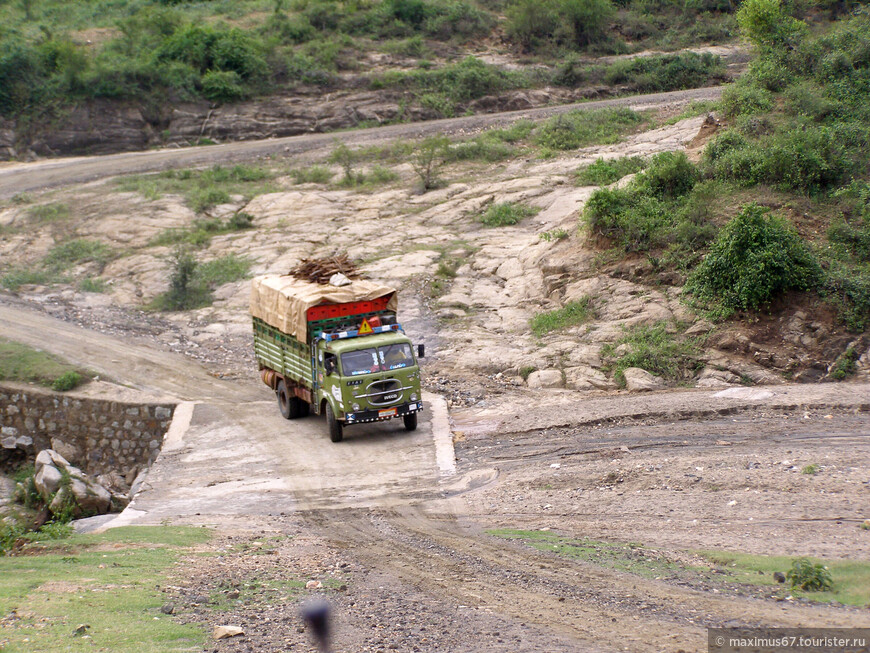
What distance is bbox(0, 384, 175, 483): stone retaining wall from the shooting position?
1986cm

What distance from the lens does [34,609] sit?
30.5ft

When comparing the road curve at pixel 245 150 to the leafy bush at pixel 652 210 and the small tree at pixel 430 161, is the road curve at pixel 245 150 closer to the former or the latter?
the small tree at pixel 430 161

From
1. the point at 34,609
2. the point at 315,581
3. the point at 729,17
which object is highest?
the point at 729,17

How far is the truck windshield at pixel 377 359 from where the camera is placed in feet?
55.9

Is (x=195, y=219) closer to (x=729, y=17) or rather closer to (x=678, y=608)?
(x=678, y=608)

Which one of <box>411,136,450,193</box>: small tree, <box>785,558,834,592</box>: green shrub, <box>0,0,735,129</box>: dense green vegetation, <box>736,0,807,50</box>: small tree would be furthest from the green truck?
<box>0,0,735,129</box>: dense green vegetation

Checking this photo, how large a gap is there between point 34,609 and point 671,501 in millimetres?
8505

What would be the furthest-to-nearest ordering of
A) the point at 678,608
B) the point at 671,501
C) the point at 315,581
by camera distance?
the point at 671,501 → the point at 315,581 → the point at 678,608

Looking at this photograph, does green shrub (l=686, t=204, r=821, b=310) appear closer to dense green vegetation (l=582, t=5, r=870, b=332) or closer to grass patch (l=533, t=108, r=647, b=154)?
dense green vegetation (l=582, t=5, r=870, b=332)

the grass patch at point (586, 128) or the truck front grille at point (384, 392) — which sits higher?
the grass patch at point (586, 128)

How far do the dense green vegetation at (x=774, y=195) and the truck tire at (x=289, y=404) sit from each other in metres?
9.97

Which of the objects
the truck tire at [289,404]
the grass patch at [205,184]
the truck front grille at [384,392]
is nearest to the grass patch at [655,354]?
the truck front grille at [384,392]

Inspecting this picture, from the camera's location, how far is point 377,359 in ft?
56.7

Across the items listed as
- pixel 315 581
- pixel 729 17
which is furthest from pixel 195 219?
pixel 729 17
